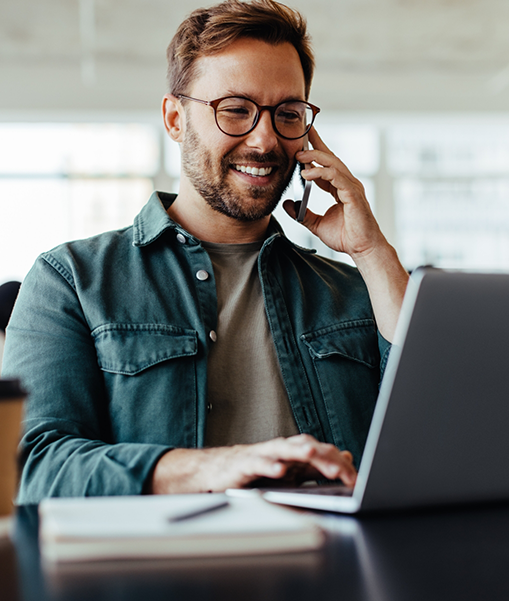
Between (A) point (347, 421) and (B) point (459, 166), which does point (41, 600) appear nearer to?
(A) point (347, 421)

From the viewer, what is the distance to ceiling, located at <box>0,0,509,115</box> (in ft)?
16.8

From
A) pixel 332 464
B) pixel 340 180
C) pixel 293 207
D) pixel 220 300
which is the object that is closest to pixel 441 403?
pixel 332 464

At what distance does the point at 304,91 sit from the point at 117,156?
216 inches

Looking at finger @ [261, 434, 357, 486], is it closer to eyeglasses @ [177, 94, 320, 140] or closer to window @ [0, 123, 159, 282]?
eyeglasses @ [177, 94, 320, 140]

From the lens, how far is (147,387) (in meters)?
1.20

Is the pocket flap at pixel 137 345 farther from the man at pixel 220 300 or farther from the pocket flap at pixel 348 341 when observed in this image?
the pocket flap at pixel 348 341

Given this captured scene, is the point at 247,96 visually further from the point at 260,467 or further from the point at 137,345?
the point at 260,467

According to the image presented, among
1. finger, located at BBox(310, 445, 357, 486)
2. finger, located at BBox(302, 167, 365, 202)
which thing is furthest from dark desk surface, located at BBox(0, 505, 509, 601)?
finger, located at BBox(302, 167, 365, 202)

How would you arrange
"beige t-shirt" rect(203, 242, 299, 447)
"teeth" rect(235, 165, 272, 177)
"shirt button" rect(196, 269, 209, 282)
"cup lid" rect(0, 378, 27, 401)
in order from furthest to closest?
1. "teeth" rect(235, 165, 272, 177)
2. "shirt button" rect(196, 269, 209, 282)
3. "beige t-shirt" rect(203, 242, 299, 447)
4. "cup lid" rect(0, 378, 27, 401)

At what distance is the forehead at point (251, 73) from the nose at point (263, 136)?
1.4 inches

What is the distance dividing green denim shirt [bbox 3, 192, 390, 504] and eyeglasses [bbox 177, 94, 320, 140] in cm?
22

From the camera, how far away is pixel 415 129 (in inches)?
282

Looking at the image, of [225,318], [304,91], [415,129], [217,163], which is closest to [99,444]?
[225,318]

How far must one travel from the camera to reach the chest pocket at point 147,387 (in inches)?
46.7
